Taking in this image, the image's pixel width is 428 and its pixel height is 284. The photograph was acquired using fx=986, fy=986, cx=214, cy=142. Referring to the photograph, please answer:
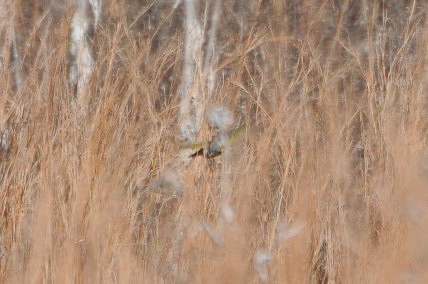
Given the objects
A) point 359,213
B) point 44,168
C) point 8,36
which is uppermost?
point 8,36

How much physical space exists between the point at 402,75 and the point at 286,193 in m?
0.57

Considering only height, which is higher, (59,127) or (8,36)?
(8,36)

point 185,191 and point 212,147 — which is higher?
point 212,147

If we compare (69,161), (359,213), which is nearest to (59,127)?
(69,161)

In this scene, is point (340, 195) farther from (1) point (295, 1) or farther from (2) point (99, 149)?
(1) point (295, 1)

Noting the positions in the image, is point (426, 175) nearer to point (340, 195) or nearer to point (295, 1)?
point (340, 195)

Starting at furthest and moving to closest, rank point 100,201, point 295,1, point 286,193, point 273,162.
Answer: point 295,1
point 273,162
point 286,193
point 100,201

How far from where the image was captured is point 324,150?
2.29 m

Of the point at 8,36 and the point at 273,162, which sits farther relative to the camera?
the point at 273,162

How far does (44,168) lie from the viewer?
2.17 metres

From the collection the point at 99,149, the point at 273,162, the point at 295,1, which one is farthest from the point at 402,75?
the point at 295,1

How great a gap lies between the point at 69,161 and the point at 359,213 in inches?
28.0

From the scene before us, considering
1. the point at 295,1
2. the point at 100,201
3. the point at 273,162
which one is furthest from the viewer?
the point at 295,1

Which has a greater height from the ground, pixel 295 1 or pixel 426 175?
pixel 295 1
